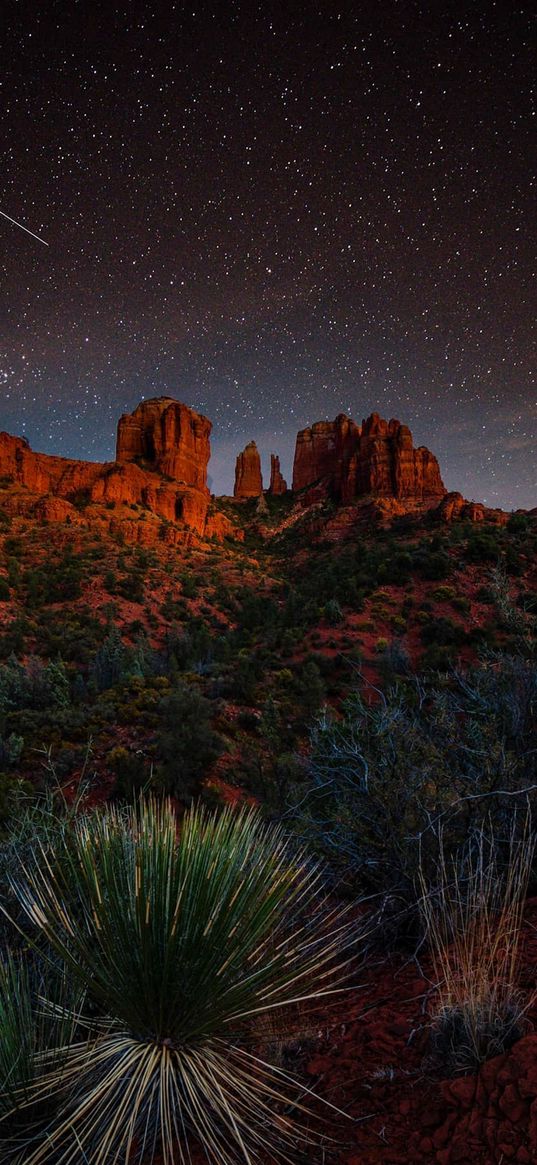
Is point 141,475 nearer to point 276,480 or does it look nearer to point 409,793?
point 276,480

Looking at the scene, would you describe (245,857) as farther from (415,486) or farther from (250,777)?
(415,486)

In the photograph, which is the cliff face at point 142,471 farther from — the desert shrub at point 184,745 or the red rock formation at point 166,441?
the desert shrub at point 184,745

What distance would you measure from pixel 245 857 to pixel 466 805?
1.76m

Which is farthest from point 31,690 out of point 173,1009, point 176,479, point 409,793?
point 176,479

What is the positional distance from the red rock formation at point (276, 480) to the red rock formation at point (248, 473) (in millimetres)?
1935

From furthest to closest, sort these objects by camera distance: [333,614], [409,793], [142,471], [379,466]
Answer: [379,466]
[142,471]
[333,614]
[409,793]

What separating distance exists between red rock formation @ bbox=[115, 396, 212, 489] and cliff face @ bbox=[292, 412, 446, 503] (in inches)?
673

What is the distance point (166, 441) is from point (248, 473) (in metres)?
28.0

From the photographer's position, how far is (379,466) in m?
57.9

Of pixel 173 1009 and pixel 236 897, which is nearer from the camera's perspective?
pixel 173 1009

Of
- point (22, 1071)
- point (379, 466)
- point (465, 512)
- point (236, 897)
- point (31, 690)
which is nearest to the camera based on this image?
point (22, 1071)

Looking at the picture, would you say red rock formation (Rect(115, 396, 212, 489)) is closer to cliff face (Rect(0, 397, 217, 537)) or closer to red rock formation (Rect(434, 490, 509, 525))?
cliff face (Rect(0, 397, 217, 537))

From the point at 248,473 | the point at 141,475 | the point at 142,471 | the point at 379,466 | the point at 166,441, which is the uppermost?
the point at 248,473

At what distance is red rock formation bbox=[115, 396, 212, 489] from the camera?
59.4 metres
